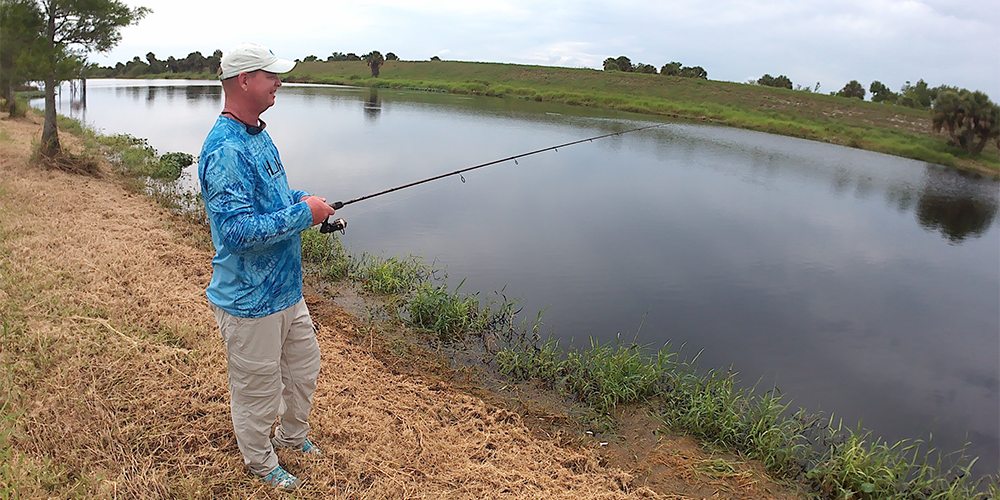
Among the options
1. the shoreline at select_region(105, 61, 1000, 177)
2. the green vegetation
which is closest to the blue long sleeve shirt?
the green vegetation

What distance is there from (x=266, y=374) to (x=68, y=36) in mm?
10196

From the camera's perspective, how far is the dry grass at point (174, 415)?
264 cm

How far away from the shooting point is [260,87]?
2.36 m

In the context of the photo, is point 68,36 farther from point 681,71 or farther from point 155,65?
point 155,65

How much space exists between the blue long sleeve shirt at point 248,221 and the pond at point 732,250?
3783 millimetres

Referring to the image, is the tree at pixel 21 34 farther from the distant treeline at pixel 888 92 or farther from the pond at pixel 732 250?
the distant treeline at pixel 888 92

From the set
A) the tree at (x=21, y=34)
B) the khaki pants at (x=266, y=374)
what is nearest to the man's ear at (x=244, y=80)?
the khaki pants at (x=266, y=374)

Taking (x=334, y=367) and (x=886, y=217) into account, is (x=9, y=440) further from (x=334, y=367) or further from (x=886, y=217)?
(x=886, y=217)

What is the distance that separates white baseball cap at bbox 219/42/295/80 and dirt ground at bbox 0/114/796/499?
186cm

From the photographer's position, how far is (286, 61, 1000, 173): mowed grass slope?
26078 millimetres

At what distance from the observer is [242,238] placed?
2230mm

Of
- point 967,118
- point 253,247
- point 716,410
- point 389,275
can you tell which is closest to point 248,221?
point 253,247

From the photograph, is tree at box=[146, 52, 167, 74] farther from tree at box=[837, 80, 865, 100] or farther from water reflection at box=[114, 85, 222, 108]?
tree at box=[837, 80, 865, 100]

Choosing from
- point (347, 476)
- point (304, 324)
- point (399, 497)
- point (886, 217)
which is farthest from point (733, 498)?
point (886, 217)
